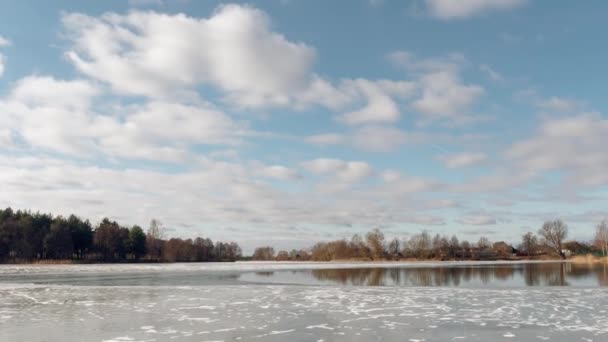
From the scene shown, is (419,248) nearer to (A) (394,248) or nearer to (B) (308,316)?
(A) (394,248)

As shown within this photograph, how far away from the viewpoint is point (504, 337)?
8.98 metres

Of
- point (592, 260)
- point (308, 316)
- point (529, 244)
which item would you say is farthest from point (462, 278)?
point (529, 244)

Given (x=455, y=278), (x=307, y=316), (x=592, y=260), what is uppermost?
(x=307, y=316)

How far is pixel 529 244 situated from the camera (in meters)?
117

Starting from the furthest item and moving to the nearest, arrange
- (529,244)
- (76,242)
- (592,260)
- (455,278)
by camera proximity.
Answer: (529,244)
(76,242)
(592,260)
(455,278)

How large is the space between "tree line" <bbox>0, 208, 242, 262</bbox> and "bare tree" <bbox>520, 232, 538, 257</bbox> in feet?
265

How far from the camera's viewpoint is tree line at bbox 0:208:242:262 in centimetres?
7038

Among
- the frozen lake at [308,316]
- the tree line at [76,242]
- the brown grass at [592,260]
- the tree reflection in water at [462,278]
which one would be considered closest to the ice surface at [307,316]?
the frozen lake at [308,316]

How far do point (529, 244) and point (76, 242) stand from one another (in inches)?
4108

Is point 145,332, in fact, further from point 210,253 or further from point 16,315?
point 210,253

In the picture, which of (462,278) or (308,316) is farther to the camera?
(462,278)

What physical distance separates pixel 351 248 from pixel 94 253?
1953 inches

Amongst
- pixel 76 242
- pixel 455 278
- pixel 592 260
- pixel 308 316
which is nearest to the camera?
pixel 308 316

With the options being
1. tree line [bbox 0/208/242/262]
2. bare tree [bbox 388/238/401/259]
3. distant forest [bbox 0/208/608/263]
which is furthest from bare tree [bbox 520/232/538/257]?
tree line [bbox 0/208/242/262]
